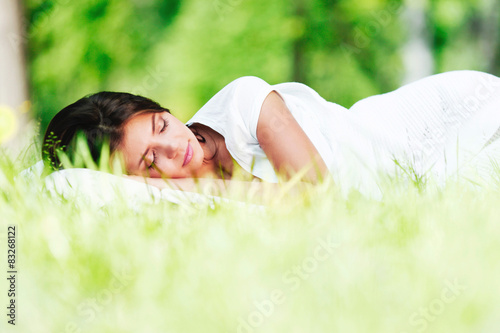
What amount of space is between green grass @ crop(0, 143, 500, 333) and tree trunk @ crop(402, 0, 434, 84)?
18.9 feet

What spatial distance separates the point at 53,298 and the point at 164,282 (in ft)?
Result: 0.80

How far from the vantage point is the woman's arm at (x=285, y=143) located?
1885 millimetres

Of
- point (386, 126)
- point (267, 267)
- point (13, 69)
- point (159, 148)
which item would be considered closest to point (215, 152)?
point (159, 148)

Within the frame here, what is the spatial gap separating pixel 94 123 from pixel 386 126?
1341mm

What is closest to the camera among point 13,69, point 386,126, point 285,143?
point 285,143

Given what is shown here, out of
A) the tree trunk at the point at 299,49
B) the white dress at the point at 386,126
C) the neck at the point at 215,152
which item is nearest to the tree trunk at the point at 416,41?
the tree trunk at the point at 299,49

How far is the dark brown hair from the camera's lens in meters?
2.03

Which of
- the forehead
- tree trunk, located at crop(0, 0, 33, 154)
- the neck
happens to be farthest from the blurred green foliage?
the forehead

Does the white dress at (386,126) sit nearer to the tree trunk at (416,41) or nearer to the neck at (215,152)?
the neck at (215,152)

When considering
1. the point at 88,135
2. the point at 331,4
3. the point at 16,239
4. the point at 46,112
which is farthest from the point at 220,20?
the point at 16,239

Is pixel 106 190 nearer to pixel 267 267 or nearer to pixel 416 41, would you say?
pixel 267 267

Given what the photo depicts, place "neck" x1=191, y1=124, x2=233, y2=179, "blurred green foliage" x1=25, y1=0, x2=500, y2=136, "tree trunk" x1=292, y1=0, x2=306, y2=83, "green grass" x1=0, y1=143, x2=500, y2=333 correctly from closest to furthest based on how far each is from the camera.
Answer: "green grass" x1=0, y1=143, x2=500, y2=333 → "neck" x1=191, y1=124, x2=233, y2=179 → "blurred green foliage" x1=25, y1=0, x2=500, y2=136 → "tree trunk" x1=292, y1=0, x2=306, y2=83

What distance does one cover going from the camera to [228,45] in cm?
658

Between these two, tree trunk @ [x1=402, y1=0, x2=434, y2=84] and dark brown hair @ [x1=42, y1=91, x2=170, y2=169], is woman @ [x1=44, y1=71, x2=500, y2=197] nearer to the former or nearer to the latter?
dark brown hair @ [x1=42, y1=91, x2=170, y2=169]
